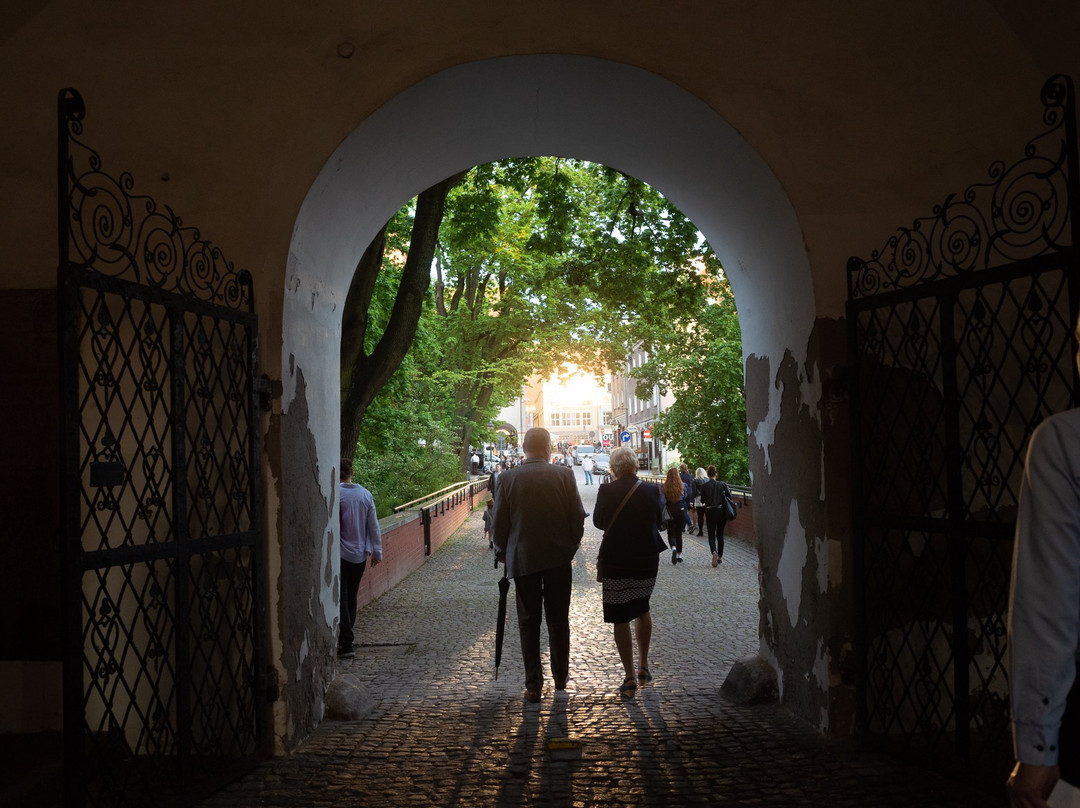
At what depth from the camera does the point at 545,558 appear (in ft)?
21.2

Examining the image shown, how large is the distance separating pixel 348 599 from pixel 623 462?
3332 millimetres

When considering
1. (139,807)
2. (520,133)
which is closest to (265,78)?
(520,133)

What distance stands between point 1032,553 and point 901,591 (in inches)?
134

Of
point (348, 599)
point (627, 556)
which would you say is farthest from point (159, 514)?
point (348, 599)

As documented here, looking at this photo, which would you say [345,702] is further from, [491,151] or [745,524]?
[745,524]

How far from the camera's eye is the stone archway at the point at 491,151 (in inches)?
220

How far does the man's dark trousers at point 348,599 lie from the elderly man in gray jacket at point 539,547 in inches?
100

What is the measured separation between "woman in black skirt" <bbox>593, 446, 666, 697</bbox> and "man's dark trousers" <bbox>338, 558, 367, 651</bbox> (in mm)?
2971

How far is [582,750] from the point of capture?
521 cm

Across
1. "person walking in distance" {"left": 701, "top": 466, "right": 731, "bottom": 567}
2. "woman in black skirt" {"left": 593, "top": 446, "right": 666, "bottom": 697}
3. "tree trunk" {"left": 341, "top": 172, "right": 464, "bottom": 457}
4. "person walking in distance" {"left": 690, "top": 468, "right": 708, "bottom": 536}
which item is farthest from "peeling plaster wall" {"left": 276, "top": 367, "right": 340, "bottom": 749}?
"person walking in distance" {"left": 690, "top": 468, "right": 708, "bottom": 536}

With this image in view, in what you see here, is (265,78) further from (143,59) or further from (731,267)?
(731,267)

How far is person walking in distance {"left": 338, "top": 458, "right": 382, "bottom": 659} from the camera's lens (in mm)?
8570

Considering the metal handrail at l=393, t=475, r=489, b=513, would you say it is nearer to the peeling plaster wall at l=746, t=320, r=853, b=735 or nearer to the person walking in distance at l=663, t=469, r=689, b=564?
the person walking in distance at l=663, t=469, r=689, b=564

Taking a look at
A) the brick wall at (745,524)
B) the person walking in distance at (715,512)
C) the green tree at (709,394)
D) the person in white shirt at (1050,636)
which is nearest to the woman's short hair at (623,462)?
the person in white shirt at (1050,636)
